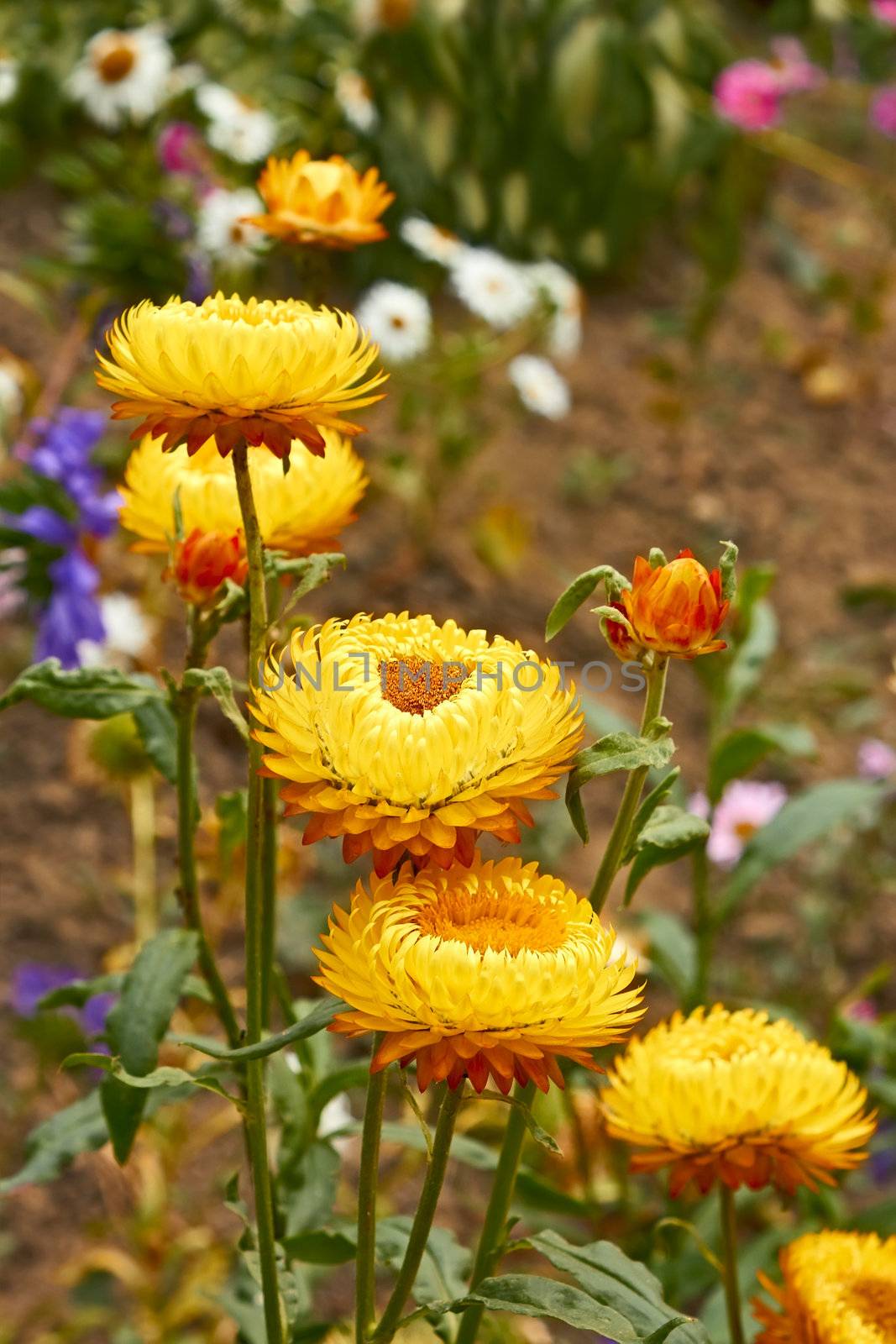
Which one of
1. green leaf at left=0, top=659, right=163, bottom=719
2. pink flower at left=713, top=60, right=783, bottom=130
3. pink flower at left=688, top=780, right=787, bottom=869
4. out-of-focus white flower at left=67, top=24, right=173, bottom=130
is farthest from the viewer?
pink flower at left=713, top=60, right=783, bottom=130

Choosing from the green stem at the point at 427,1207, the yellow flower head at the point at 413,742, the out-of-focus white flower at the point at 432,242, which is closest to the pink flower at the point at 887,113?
the out-of-focus white flower at the point at 432,242

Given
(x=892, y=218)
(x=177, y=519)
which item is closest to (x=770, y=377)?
(x=892, y=218)

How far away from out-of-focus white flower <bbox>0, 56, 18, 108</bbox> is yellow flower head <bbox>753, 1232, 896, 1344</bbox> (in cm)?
232

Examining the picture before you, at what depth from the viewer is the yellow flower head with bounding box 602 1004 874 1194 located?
99cm

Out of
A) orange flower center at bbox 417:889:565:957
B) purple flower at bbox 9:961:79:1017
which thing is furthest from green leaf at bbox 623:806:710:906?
purple flower at bbox 9:961:79:1017

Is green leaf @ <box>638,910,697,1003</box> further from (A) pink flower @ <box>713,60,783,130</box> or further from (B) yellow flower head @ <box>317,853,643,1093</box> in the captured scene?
(A) pink flower @ <box>713,60,783,130</box>

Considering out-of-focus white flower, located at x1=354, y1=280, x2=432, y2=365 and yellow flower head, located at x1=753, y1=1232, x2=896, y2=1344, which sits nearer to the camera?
yellow flower head, located at x1=753, y1=1232, x2=896, y2=1344

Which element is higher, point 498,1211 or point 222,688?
point 222,688

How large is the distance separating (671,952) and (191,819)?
0.80 metres

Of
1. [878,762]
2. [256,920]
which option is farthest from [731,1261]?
[878,762]

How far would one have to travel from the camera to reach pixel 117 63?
2914 mm

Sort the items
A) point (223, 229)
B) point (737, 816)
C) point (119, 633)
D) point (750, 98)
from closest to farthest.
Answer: point (119, 633)
point (737, 816)
point (223, 229)
point (750, 98)

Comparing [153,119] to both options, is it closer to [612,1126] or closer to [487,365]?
[487,365]

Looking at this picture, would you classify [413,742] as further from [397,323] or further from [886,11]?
[886,11]
